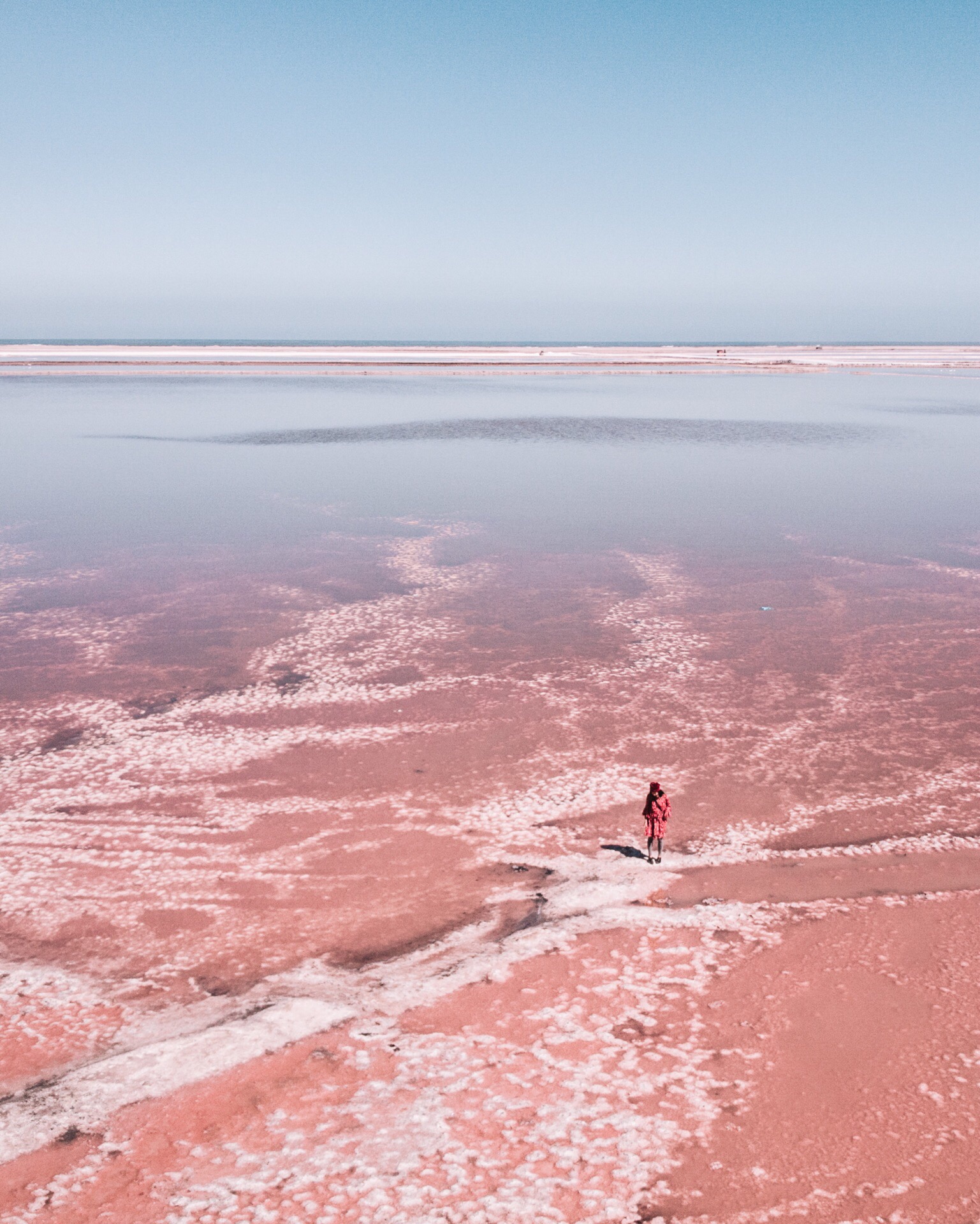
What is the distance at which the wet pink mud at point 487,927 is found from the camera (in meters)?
7.96

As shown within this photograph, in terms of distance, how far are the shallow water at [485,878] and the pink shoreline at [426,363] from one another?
87247 millimetres

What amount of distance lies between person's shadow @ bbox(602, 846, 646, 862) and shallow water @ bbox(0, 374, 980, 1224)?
0.06 m

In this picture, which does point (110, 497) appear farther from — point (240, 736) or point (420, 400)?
point (420, 400)

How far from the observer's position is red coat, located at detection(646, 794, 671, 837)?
41.0 ft

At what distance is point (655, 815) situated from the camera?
12.5m

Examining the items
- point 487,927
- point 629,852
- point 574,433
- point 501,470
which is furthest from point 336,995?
point 574,433

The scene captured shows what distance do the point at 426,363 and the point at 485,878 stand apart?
128 meters

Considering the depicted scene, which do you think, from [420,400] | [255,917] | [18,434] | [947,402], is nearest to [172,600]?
[255,917]

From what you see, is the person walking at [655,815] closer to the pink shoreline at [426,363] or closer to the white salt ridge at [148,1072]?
the white salt ridge at [148,1072]

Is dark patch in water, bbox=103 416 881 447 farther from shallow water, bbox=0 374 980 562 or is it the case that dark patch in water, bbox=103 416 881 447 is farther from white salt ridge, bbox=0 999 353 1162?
white salt ridge, bbox=0 999 353 1162

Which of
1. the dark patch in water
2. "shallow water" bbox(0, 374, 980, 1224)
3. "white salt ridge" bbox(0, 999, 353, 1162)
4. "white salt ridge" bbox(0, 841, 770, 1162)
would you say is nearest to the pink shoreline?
the dark patch in water

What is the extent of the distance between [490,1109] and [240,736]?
9.48 metres

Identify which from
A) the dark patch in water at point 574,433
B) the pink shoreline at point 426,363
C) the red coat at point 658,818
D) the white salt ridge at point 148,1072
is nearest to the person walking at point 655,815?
the red coat at point 658,818

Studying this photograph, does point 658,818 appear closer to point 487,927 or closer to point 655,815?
point 655,815
